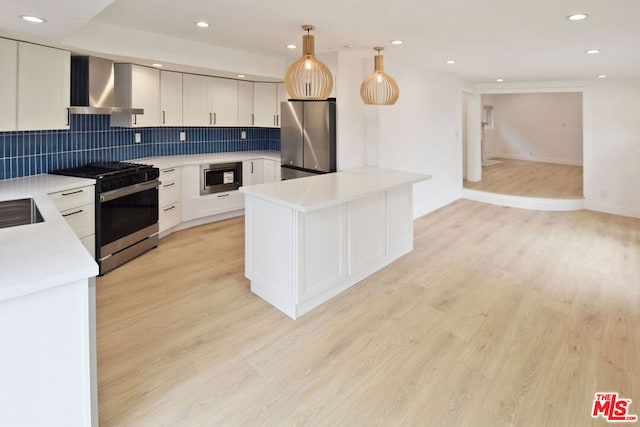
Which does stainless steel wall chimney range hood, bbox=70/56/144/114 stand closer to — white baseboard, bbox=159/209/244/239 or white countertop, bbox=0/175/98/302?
white baseboard, bbox=159/209/244/239

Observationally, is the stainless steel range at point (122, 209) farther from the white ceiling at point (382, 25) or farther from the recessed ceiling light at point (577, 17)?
the recessed ceiling light at point (577, 17)

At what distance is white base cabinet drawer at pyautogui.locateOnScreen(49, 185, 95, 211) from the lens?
3.18 m

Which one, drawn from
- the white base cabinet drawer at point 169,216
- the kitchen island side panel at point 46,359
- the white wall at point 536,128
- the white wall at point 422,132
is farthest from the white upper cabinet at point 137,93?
the white wall at point 536,128

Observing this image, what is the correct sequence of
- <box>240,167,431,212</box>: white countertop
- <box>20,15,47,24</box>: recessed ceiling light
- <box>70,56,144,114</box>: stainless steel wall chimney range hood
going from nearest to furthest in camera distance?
<box>20,15,47,24</box>: recessed ceiling light → <box>240,167,431,212</box>: white countertop → <box>70,56,144,114</box>: stainless steel wall chimney range hood

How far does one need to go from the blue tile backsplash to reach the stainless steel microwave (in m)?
0.68

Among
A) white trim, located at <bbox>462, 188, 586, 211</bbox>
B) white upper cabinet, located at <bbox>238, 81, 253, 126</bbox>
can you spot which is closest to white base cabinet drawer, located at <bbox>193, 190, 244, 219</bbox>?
white upper cabinet, located at <bbox>238, 81, 253, 126</bbox>

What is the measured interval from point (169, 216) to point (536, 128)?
11239 mm

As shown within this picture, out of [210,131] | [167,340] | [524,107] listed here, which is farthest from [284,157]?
[524,107]

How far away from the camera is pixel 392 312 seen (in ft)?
10.2

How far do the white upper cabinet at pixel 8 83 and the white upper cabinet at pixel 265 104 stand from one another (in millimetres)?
3240

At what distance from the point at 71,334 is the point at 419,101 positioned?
5469 millimetres

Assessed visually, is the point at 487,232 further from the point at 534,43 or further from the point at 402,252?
the point at 534,43

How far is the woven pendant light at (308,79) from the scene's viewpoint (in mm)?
3242

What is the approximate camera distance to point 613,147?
643 centimetres
